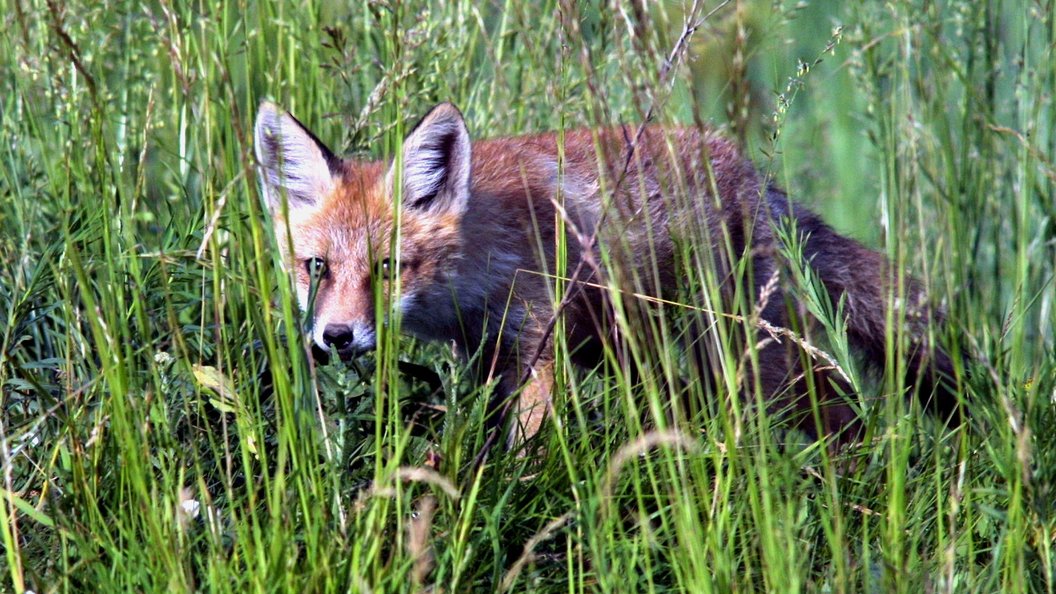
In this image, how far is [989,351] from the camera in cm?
270

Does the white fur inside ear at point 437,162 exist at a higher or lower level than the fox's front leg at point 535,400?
higher

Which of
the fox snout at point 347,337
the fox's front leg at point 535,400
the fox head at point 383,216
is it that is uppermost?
the fox head at point 383,216

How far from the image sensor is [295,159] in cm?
346

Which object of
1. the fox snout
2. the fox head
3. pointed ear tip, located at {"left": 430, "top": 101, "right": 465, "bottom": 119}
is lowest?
the fox snout

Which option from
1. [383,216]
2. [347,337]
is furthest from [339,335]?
[383,216]

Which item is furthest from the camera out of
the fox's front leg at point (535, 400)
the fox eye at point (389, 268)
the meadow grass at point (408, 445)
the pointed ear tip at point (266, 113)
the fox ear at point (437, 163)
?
the fox ear at point (437, 163)

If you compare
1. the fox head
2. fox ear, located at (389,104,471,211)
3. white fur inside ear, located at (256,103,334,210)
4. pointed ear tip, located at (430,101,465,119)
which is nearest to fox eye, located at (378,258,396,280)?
the fox head

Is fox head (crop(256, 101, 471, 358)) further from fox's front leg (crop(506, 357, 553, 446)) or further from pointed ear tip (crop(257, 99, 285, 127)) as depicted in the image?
fox's front leg (crop(506, 357, 553, 446))

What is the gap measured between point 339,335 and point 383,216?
0.56 m

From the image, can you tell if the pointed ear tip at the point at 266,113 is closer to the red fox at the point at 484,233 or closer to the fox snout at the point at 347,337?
the red fox at the point at 484,233

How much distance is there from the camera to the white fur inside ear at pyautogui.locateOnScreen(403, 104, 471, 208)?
3.20m

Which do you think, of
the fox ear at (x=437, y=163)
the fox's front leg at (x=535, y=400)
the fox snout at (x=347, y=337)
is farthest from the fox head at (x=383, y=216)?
the fox's front leg at (x=535, y=400)

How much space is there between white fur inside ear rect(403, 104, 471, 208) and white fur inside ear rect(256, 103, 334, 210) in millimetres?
259

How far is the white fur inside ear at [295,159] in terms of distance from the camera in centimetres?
304
